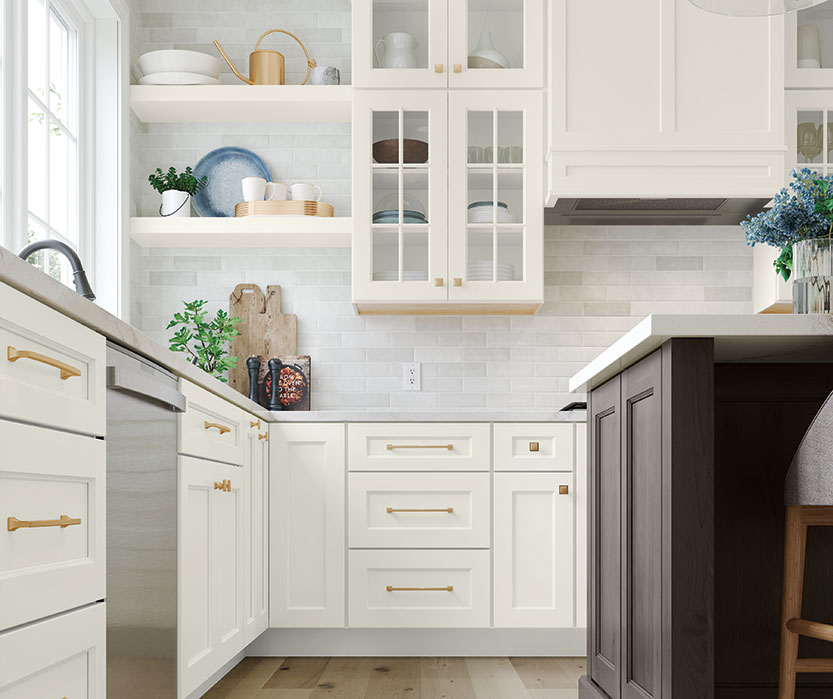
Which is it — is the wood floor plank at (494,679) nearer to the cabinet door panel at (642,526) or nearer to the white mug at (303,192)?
the cabinet door panel at (642,526)

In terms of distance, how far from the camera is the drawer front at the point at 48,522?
124cm

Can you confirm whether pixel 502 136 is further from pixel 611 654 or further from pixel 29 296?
pixel 29 296

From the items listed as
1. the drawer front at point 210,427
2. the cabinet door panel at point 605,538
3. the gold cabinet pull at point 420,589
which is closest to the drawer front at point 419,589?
the gold cabinet pull at point 420,589

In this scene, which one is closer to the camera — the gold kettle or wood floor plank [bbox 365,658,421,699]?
wood floor plank [bbox 365,658,421,699]

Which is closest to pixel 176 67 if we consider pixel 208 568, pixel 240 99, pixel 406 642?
pixel 240 99

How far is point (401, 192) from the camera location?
362cm

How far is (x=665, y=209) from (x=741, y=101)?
0.49 metres

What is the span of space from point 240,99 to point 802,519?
9.04 feet

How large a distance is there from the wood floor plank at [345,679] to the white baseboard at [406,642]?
0.06 meters

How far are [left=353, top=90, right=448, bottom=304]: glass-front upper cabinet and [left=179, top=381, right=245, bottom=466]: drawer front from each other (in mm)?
942

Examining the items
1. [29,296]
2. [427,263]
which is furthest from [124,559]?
[427,263]

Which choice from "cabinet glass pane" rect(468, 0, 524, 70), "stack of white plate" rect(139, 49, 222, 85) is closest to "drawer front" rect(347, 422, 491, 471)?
"cabinet glass pane" rect(468, 0, 524, 70)

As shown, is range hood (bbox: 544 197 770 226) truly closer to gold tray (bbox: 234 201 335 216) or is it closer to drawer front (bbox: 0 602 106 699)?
gold tray (bbox: 234 201 335 216)

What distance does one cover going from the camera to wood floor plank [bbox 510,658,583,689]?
2861 mm
